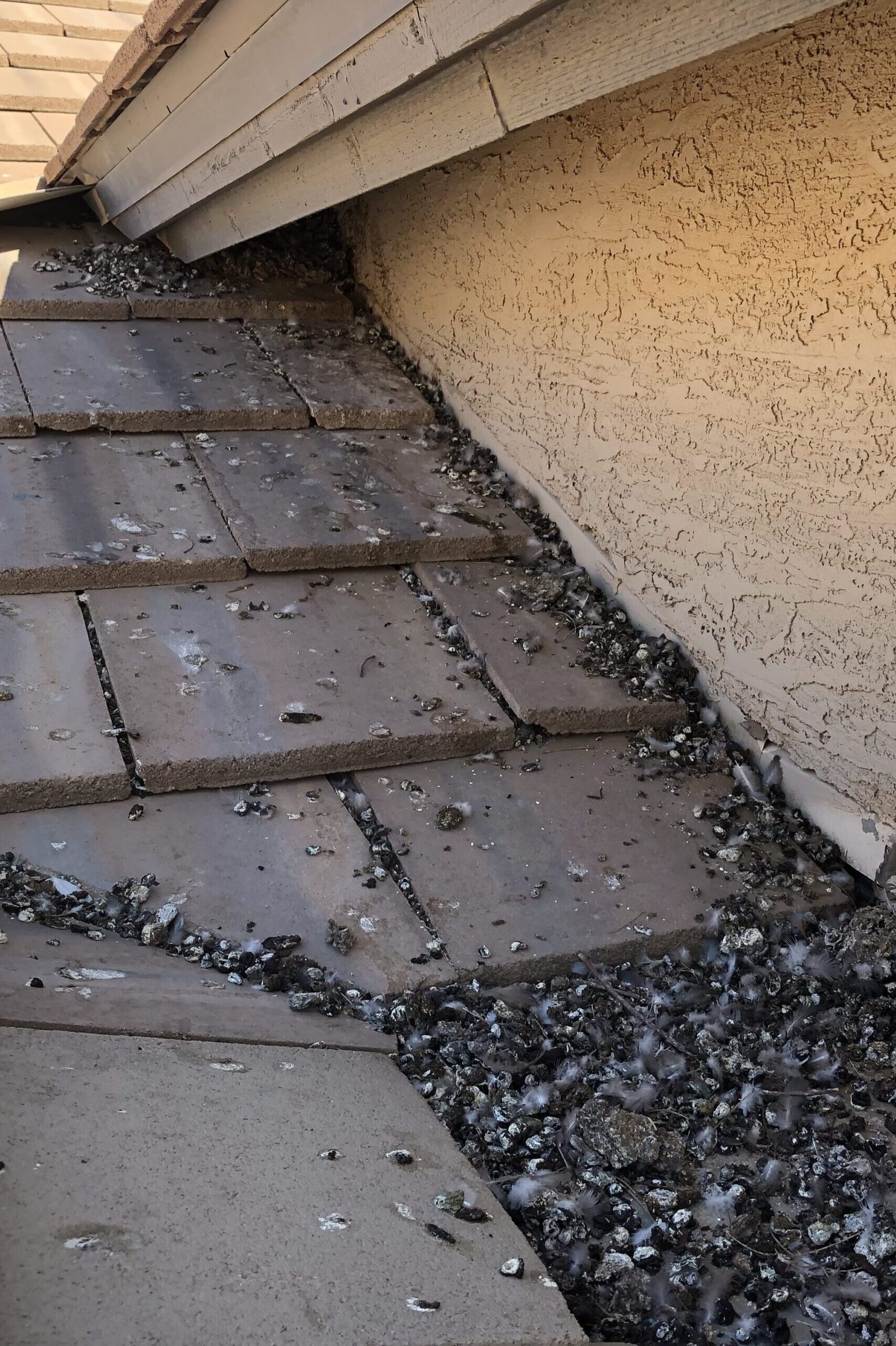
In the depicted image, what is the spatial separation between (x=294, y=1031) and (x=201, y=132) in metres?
2.45

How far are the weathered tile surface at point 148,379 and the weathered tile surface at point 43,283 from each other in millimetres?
42

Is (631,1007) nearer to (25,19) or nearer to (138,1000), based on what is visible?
(138,1000)

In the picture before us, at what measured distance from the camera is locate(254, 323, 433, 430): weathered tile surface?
3.38 m

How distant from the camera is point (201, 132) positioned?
9.83 feet

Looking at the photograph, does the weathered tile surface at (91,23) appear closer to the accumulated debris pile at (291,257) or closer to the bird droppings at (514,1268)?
the accumulated debris pile at (291,257)

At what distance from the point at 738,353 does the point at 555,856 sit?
1.20m

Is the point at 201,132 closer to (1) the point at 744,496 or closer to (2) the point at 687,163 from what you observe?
(2) the point at 687,163

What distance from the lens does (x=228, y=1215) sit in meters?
1.30

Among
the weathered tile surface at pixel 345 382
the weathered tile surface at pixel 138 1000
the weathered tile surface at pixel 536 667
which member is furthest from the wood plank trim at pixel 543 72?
the weathered tile surface at pixel 138 1000

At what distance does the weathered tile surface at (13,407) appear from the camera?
2969 millimetres

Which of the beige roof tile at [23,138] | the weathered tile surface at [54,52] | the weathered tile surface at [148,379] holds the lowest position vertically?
the weathered tile surface at [148,379]

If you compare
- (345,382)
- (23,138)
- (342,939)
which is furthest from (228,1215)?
(23,138)

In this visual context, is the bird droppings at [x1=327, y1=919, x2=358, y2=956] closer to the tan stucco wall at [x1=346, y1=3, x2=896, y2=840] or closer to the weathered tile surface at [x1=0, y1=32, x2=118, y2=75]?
the tan stucco wall at [x1=346, y1=3, x2=896, y2=840]

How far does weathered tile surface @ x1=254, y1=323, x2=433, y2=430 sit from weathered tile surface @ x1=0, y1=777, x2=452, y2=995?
5.04ft
